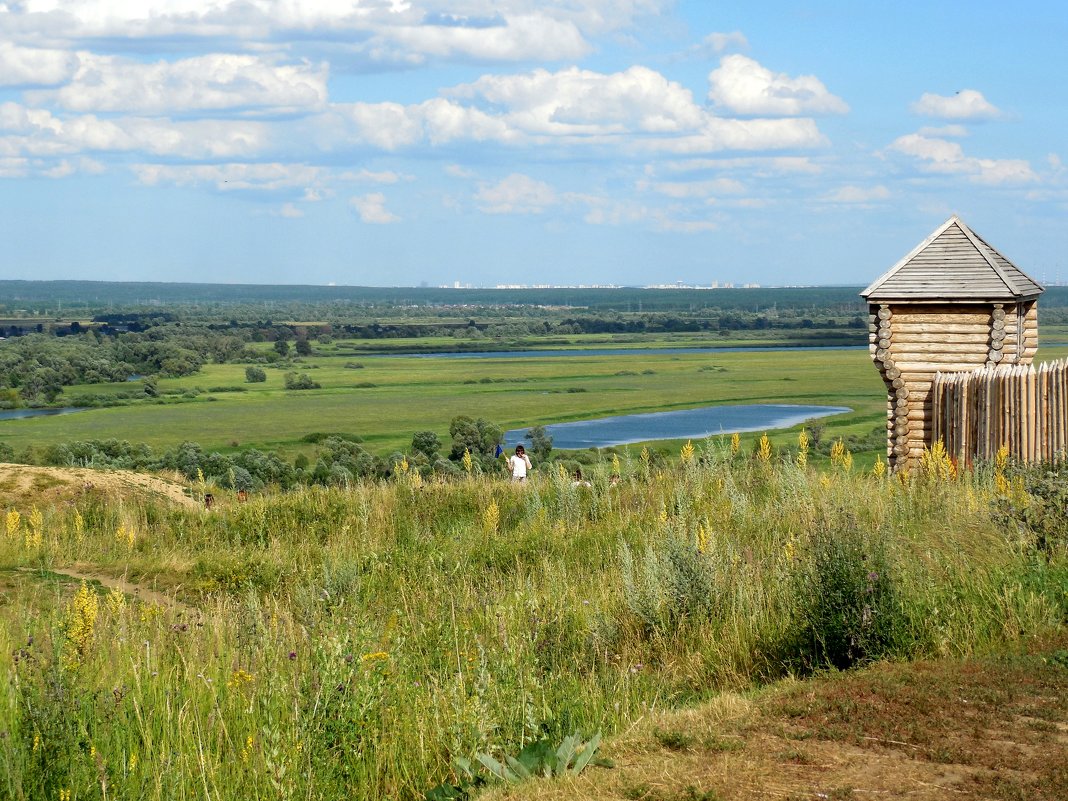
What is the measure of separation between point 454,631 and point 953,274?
12.7 meters

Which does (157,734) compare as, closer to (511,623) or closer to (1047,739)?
(511,623)

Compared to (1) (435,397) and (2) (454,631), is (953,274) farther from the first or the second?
(1) (435,397)

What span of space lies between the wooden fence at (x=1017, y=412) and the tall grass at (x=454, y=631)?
11.5ft

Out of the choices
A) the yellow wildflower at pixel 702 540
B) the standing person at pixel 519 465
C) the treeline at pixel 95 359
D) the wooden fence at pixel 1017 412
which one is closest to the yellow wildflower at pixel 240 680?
the yellow wildflower at pixel 702 540

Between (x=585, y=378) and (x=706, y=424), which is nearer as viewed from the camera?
(x=706, y=424)

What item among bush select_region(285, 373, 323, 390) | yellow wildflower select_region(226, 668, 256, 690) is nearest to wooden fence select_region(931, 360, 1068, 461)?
yellow wildflower select_region(226, 668, 256, 690)

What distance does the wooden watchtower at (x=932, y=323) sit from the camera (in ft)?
57.2

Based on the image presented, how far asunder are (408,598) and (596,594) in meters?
1.46

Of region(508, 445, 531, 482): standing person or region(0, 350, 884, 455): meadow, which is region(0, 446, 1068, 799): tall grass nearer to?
region(508, 445, 531, 482): standing person

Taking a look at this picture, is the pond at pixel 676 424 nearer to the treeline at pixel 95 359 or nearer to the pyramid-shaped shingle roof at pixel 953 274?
the pyramid-shaped shingle roof at pixel 953 274

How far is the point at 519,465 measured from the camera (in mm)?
17266

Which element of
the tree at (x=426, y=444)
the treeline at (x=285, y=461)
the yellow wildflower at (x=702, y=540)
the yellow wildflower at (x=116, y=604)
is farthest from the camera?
the tree at (x=426, y=444)

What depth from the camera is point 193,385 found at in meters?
87.7

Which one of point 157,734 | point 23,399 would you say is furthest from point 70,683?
point 23,399
